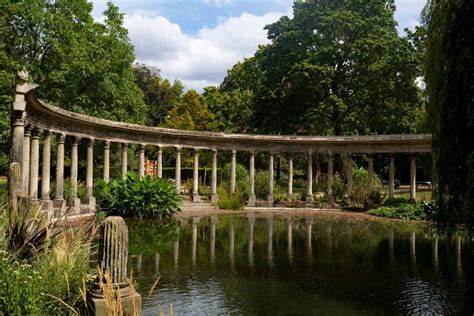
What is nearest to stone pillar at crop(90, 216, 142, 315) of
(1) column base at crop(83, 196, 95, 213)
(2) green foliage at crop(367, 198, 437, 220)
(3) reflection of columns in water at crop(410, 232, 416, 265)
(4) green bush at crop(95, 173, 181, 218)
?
(3) reflection of columns in water at crop(410, 232, 416, 265)

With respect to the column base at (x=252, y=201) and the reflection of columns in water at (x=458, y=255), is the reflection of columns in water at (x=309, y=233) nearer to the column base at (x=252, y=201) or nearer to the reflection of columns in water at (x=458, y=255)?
the reflection of columns in water at (x=458, y=255)

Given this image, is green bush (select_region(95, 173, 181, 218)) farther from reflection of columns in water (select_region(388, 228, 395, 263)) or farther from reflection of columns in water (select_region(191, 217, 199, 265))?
reflection of columns in water (select_region(388, 228, 395, 263))

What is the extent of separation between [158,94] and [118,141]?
43092 millimetres

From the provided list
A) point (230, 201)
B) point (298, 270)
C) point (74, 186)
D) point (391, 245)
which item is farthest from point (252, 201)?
point (298, 270)

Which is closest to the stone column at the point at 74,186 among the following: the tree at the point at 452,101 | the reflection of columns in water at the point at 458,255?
the reflection of columns in water at the point at 458,255

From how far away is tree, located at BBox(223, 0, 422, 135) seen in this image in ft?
140

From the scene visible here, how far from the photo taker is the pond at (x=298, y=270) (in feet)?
35.2

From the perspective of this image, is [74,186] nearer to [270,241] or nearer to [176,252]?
[270,241]

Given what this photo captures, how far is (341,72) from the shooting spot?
44.6m

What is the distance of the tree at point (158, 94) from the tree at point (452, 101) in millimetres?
64780

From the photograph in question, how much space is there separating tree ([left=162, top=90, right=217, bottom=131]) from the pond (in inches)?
1210

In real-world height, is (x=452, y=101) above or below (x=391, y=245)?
above

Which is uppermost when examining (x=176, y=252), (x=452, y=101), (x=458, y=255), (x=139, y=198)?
(x=452, y=101)

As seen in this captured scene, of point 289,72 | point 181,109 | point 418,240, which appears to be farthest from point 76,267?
point 181,109
